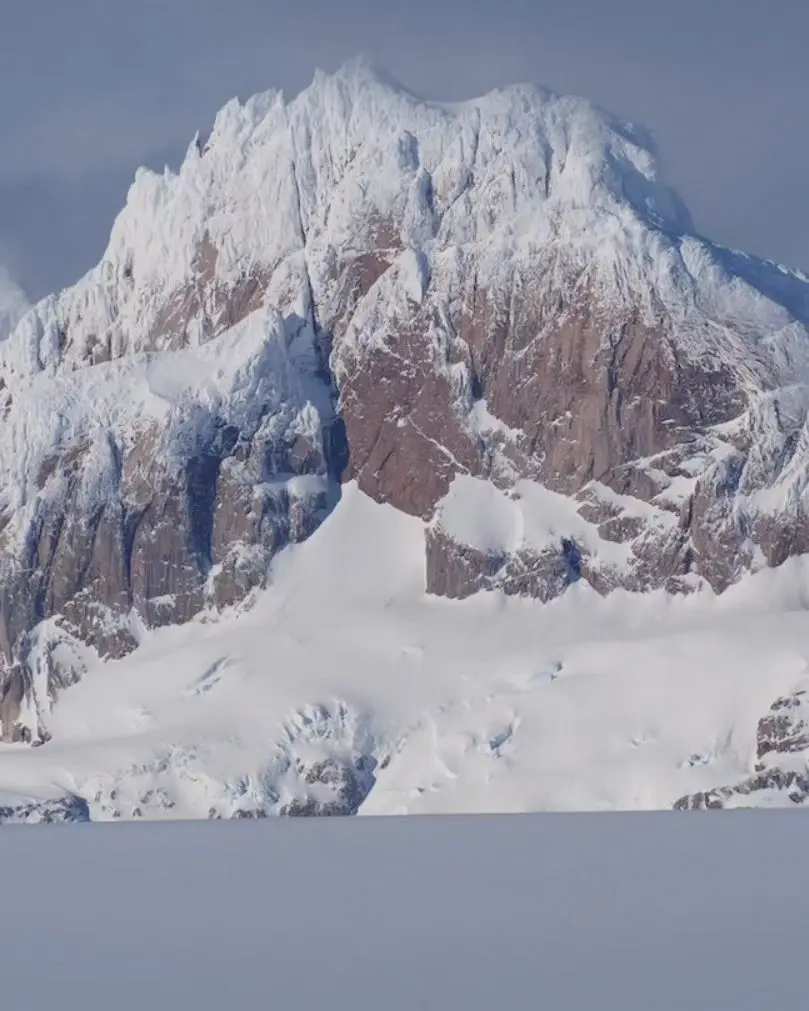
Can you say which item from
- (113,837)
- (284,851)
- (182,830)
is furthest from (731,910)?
(182,830)

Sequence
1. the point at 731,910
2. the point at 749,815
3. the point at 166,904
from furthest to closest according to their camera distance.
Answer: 1. the point at 749,815
2. the point at 166,904
3. the point at 731,910

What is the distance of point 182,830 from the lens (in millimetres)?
199625

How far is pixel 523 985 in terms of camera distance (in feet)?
232

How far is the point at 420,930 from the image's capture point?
84562 mm

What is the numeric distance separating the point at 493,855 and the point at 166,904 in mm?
35794

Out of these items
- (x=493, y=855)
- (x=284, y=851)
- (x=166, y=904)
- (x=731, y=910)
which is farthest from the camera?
(x=284, y=851)

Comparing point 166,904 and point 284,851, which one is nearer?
point 166,904

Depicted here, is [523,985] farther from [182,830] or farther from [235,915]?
[182,830]

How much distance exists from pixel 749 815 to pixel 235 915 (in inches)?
4362

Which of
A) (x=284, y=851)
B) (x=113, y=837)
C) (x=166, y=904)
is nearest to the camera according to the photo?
(x=166, y=904)

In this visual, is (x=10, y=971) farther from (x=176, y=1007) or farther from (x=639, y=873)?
(x=639, y=873)

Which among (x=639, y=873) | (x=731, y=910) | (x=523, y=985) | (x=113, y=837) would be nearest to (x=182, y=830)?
(x=113, y=837)

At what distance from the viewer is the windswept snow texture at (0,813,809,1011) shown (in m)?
69.9

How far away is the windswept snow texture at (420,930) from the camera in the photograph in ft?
229
